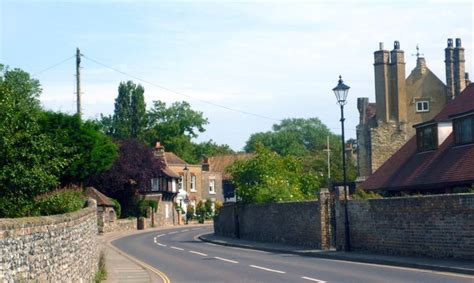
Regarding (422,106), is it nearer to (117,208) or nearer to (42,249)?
(117,208)

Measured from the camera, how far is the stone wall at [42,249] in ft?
32.4

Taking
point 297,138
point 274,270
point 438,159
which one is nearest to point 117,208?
point 438,159

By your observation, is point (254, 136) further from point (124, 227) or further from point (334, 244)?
point (334, 244)

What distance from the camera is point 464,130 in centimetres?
3753

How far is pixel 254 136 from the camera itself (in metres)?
167

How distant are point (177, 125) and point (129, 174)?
5051cm

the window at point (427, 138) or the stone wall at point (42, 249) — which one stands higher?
the window at point (427, 138)

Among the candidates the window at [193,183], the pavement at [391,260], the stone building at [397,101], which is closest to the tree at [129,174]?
the window at [193,183]

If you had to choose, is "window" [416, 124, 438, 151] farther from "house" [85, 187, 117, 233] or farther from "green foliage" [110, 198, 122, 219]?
"green foliage" [110, 198, 122, 219]

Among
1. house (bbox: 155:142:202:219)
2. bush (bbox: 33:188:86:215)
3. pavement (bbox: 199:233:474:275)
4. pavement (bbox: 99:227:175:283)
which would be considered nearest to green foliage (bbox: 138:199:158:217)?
house (bbox: 155:142:202:219)

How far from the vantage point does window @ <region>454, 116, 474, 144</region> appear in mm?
36875

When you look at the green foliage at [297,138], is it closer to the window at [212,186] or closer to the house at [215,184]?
the house at [215,184]

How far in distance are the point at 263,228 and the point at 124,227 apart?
3045 centimetres

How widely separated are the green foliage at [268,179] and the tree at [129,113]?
242ft
